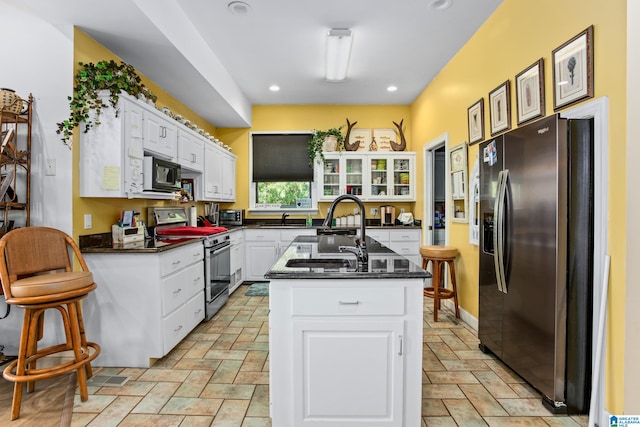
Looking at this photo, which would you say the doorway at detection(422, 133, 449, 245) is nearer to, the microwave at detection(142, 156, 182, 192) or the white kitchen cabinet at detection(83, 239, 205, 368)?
the microwave at detection(142, 156, 182, 192)

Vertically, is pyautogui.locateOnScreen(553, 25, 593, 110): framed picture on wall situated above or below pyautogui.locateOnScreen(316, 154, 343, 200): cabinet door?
above

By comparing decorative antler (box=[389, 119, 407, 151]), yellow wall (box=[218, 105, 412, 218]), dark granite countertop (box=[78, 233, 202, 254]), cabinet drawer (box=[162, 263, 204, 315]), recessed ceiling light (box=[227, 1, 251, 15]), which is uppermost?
recessed ceiling light (box=[227, 1, 251, 15])

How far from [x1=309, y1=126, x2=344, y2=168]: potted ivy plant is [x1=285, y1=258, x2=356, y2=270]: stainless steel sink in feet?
11.2

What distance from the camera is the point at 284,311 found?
1654 millimetres

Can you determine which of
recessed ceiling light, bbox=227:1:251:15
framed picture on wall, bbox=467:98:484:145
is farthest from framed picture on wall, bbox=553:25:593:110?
recessed ceiling light, bbox=227:1:251:15

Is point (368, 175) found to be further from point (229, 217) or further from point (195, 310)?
point (195, 310)

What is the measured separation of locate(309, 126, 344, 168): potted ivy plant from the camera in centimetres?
538

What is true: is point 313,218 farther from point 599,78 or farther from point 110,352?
point 599,78

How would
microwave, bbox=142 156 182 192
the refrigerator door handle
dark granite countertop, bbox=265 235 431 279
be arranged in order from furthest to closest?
microwave, bbox=142 156 182 192
the refrigerator door handle
dark granite countertop, bbox=265 235 431 279

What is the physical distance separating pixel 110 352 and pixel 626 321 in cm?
328

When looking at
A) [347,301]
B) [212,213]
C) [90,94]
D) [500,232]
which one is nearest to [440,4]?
[500,232]

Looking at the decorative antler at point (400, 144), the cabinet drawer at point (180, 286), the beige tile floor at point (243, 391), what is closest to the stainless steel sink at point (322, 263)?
the beige tile floor at point (243, 391)

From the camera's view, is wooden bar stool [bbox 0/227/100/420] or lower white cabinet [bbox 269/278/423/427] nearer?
lower white cabinet [bbox 269/278/423/427]

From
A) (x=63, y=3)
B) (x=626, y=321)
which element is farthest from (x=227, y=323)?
(x=626, y=321)
